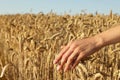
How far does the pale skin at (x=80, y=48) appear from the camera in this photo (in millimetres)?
1630

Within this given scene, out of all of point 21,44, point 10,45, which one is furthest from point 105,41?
point 10,45

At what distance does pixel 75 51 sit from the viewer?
162 centimetres

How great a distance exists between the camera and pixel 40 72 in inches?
136

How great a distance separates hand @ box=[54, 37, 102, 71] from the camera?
1626 millimetres

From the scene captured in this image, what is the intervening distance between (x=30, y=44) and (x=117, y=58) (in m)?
1.22

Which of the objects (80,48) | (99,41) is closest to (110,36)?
(99,41)

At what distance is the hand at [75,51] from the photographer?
1.63 meters

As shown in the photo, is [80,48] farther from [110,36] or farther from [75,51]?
[110,36]

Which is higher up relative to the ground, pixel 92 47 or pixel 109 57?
pixel 92 47

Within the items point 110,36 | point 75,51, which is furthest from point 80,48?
point 110,36

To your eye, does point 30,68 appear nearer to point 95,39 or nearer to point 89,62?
point 89,62

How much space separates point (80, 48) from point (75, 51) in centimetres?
3

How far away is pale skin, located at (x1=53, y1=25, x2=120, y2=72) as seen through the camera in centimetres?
163

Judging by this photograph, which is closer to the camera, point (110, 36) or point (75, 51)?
→ point (75, 51)
